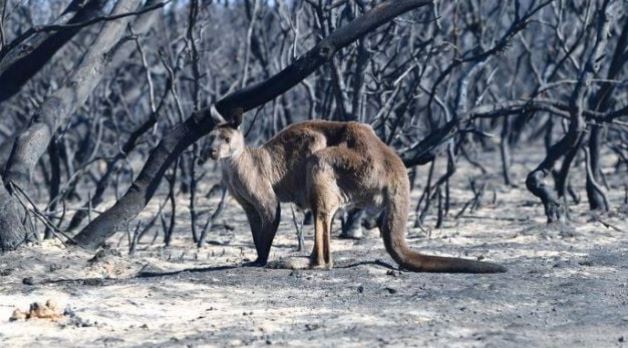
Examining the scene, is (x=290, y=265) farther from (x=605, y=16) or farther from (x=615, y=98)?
(x=615, y=98)

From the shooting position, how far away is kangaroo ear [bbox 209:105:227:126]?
28.1ft

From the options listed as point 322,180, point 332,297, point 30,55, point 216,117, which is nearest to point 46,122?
point 30,55

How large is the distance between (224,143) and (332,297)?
171 centimetres

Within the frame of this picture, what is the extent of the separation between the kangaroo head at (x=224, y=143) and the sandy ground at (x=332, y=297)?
33.4 inches

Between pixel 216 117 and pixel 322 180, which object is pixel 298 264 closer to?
pixel 322 180

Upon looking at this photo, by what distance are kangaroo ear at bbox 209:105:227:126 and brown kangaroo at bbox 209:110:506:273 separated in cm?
2

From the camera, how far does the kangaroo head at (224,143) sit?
28.0ft

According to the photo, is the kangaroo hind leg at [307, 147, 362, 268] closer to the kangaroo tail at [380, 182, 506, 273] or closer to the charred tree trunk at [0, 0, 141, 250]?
the kangaroo tail at [380, 182, 506, 273]

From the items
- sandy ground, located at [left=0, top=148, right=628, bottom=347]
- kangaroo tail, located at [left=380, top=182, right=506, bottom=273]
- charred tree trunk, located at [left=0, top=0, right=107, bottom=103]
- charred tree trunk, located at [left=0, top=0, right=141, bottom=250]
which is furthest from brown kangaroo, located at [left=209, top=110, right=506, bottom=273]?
charred tree trunk, located at [left=0, top=0, right=107, bottom=103]

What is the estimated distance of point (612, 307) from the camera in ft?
23.4

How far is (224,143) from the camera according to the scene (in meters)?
8.56

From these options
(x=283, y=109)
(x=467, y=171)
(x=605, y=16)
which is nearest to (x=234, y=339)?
(x=605, y=16)

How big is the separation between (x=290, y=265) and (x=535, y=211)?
5.15 metres

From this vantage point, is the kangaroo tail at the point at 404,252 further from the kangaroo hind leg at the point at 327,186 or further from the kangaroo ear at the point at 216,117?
the kangaroo ear at the point at 216,117
